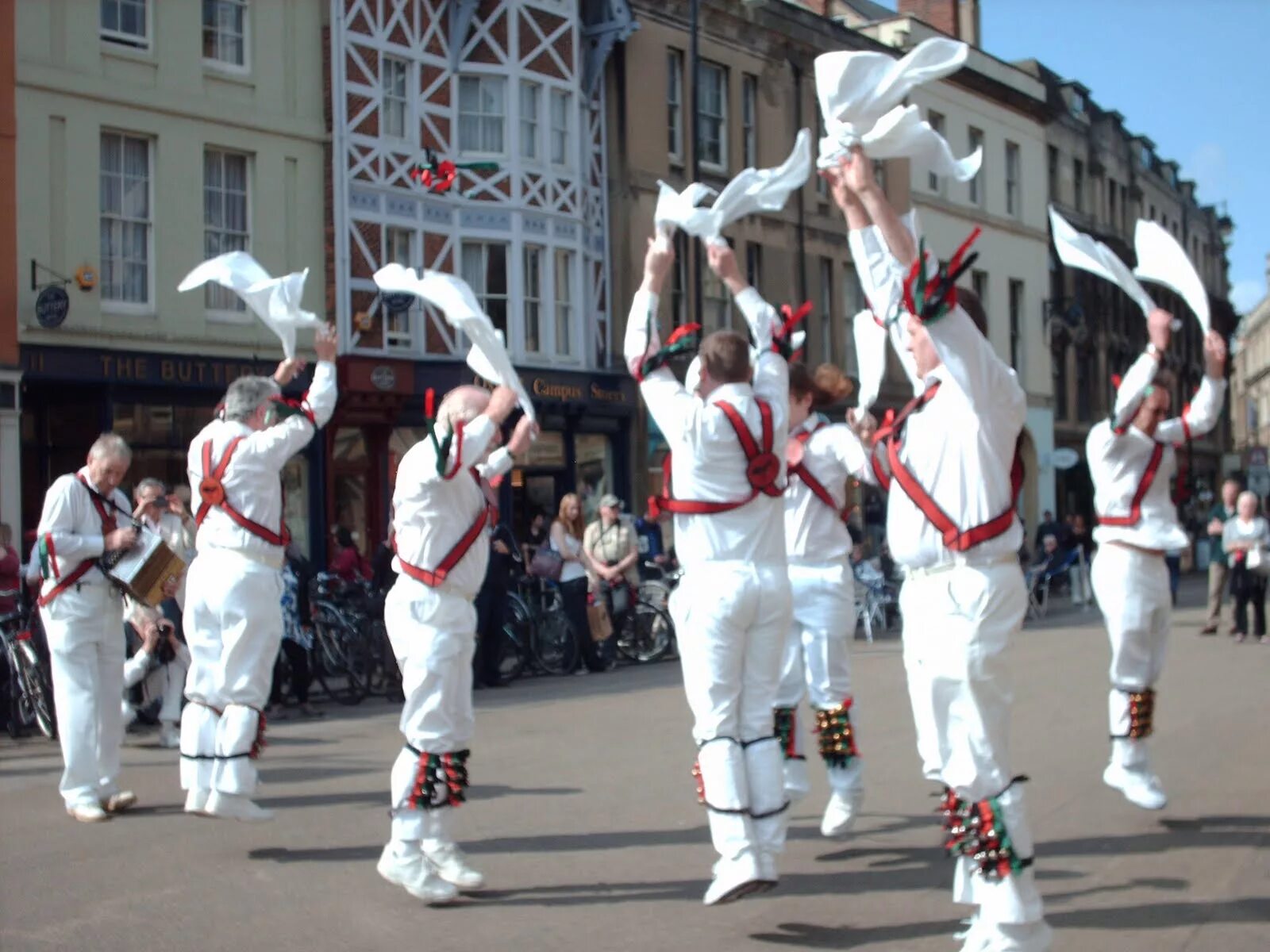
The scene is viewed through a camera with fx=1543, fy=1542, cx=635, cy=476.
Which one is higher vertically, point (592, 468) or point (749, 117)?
point (749, 117)

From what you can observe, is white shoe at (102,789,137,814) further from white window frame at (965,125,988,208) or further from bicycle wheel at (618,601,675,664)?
white window frame at (965,125,988,208)

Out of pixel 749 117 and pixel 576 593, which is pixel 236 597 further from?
pixel 749 117

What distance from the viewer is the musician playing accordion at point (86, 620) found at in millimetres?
7840

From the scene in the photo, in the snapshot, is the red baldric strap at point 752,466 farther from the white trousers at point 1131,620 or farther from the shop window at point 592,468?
the shop window at point 592,468

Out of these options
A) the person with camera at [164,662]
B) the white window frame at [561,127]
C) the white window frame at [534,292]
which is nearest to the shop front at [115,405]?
the white window frame at [534,292]

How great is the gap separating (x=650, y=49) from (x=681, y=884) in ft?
79.7

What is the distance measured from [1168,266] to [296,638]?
8.33m

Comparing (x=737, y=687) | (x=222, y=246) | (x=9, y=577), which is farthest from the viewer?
(x=222, y=246)

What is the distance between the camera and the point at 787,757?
718 cm

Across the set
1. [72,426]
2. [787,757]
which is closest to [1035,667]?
[787,757]

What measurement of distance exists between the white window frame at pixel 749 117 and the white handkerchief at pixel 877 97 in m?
26.9

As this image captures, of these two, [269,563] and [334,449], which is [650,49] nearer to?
[334,449]

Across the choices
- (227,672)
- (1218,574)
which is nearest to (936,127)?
(1218,574)

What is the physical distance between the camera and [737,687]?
5.73m
